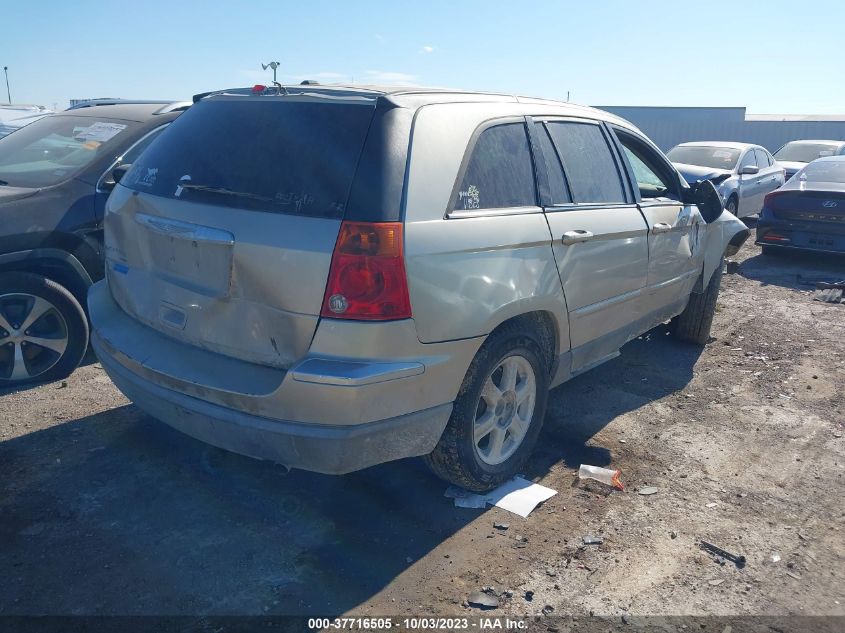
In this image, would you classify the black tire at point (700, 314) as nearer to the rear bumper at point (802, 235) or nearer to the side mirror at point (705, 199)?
the side mirror at point (705, 199)

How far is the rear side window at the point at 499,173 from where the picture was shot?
3215 millimetres

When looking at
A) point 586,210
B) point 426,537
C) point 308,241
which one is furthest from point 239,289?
point 586,210

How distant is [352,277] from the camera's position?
273 centimetres

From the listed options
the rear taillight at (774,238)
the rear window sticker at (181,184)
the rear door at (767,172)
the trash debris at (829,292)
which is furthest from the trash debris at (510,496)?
the rear door at (767,172)

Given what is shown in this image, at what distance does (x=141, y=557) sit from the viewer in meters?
3.00

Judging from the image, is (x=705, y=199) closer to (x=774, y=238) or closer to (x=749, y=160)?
(x=774, y=238)

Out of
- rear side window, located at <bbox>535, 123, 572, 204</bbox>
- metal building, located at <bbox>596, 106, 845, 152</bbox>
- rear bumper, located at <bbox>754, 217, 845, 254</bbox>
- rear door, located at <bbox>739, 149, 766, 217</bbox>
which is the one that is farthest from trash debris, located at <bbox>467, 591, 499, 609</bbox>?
metal building, located at <bbox>596, 106, 845, 152</bbox>

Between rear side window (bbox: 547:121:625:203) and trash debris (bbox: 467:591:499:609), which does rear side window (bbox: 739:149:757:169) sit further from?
trash debris (bbox: 467:591:499:609)

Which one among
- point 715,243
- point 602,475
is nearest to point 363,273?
point 602,475

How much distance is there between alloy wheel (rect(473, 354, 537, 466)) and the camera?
137 inches

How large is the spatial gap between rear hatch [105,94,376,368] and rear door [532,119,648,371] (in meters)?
1.31

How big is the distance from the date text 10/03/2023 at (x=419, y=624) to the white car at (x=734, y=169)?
10.1 meters

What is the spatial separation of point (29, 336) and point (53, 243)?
630mm

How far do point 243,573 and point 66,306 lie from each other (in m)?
2.67
